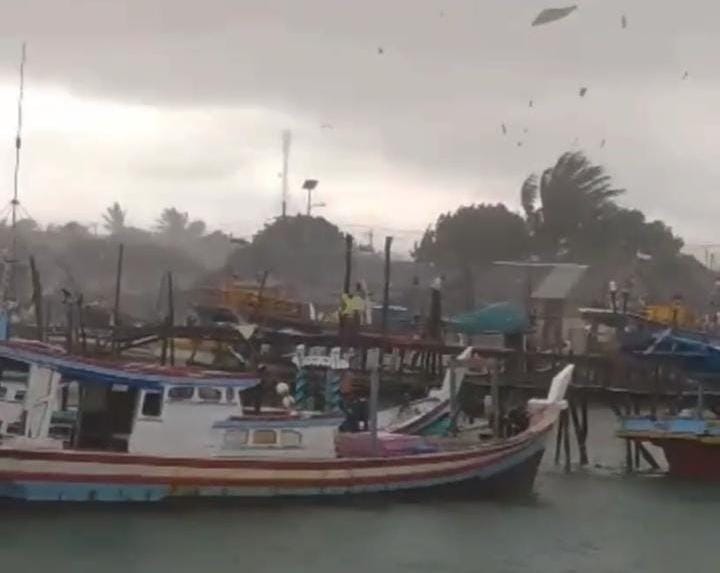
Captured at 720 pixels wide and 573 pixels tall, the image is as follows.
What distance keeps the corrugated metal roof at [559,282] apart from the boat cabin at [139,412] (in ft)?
209

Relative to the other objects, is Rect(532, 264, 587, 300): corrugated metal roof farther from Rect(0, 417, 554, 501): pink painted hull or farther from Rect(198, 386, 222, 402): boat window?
Rect(198, 386, 222, 402): boat window

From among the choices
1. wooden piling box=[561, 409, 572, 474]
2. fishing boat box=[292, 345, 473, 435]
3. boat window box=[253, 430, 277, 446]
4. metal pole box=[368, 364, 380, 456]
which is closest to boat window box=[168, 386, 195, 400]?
boat window box=[253, 430, 277, 446]

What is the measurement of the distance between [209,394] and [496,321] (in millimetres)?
21434

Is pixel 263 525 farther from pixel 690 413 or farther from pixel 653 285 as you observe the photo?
pixel 653 285

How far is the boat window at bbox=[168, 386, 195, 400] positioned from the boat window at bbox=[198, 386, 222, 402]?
8.4 inches

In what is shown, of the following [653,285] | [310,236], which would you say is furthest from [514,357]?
[310,236]

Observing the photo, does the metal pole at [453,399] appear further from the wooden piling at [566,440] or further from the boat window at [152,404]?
the boat window at [152,404]

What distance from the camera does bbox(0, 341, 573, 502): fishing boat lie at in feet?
99.7

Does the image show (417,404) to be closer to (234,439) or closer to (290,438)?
(290,438)

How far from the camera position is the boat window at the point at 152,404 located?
31.3m

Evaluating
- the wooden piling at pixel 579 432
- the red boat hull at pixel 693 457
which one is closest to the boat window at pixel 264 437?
the red boat hull at pixel 693 457

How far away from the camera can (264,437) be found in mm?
32688

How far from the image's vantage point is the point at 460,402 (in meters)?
40.8

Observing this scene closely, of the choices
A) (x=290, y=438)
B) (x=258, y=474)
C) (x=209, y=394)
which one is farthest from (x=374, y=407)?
(x=209, y=394)
